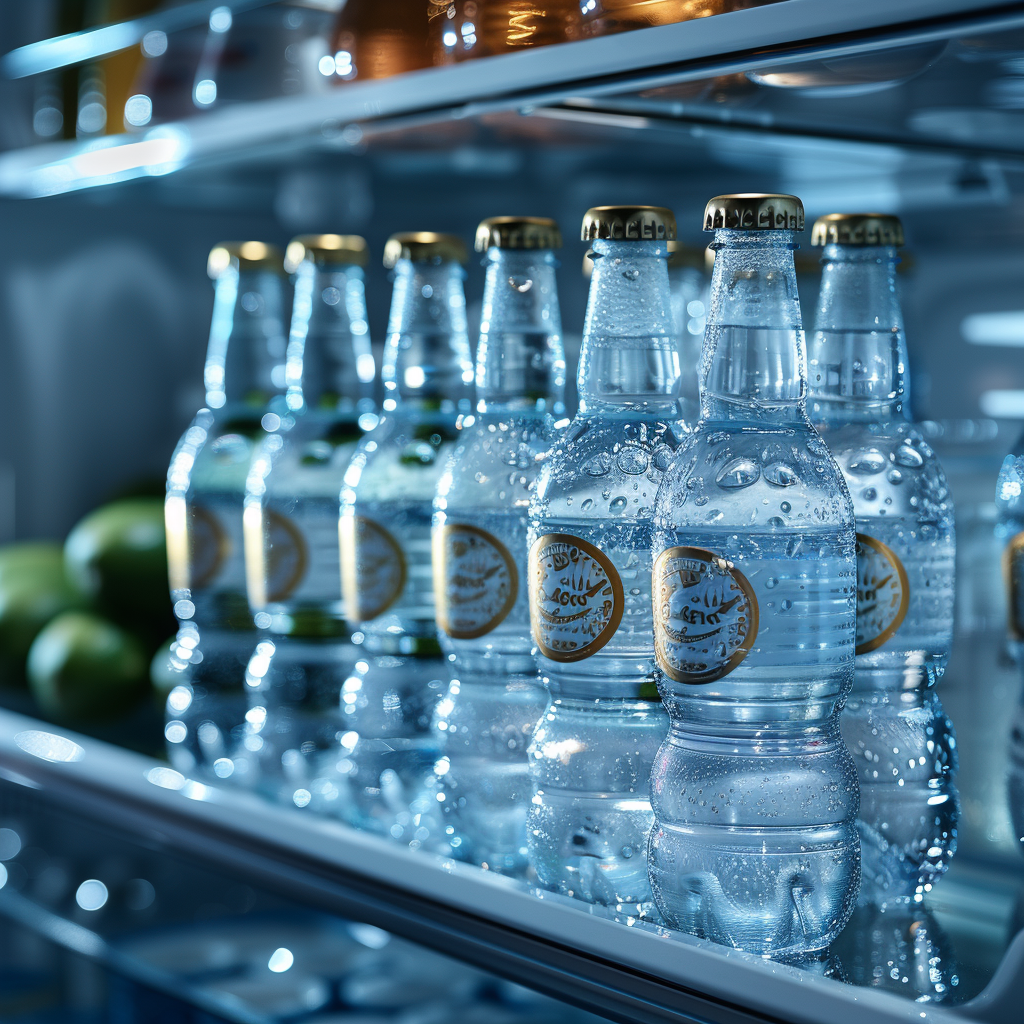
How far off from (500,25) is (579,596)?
332 millimetres

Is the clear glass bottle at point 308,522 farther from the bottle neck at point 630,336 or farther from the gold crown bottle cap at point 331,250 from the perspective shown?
the bottle neck at point 630,336

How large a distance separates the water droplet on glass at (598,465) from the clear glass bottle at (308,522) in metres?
0.39

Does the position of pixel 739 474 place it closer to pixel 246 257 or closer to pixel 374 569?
pixel 374 569

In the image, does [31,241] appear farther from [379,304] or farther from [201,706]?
[201,706]

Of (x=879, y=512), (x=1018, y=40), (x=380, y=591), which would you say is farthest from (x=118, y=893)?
(x=1018, y=40)

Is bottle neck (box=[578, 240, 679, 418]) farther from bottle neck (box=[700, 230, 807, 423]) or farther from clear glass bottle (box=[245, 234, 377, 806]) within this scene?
clear glass bottle (box=[245, 234, 377, 806])

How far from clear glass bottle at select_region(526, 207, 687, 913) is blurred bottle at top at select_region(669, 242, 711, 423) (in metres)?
0.21

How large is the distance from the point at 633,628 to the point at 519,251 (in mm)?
260

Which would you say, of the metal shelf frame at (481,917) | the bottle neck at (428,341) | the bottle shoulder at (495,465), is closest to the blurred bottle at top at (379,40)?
the bottle neck at (428,341)

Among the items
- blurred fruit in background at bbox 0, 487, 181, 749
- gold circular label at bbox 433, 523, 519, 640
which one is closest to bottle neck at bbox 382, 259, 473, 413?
gold circular label at bbox 433, 523, 519, 640

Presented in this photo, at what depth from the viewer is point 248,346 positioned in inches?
50.0

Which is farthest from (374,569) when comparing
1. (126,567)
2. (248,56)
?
(126,567)

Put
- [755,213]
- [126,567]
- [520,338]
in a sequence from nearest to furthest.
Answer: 1. [755,213]
2. [520,338]
3. [126,567]

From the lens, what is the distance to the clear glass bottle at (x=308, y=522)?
3.55ft
